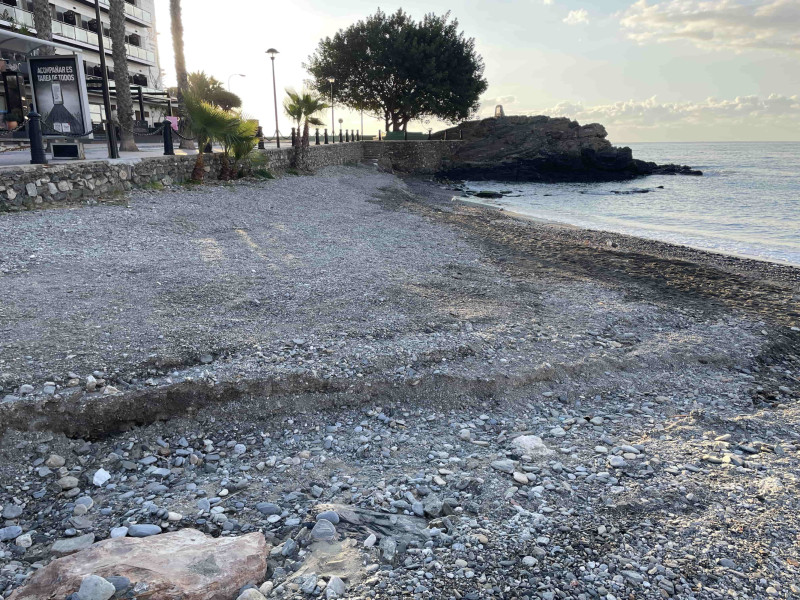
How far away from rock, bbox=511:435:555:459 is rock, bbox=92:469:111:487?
3.16 metres

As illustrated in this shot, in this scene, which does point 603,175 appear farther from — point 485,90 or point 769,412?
point 769,412

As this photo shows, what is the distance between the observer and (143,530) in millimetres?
3453

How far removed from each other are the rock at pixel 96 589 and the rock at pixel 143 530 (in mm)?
724

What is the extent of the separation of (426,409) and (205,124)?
45.3 ft

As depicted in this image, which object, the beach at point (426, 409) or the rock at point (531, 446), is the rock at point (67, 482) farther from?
the rock at point (531, 446)

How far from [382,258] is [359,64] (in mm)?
42748

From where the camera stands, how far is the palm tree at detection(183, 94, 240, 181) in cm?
1599

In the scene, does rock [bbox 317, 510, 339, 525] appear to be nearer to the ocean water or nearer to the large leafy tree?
the ocean water

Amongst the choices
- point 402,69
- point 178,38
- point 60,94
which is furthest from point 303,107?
point 402,69

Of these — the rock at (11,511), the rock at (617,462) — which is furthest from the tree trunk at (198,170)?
the rock at (617,462)

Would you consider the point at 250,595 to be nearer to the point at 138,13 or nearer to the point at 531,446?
the point at 531,446

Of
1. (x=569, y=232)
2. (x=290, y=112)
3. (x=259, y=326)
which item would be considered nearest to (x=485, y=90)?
(x=290, y=112)

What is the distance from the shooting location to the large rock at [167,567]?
2773 millimetres

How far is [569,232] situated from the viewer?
1780 centimetres
